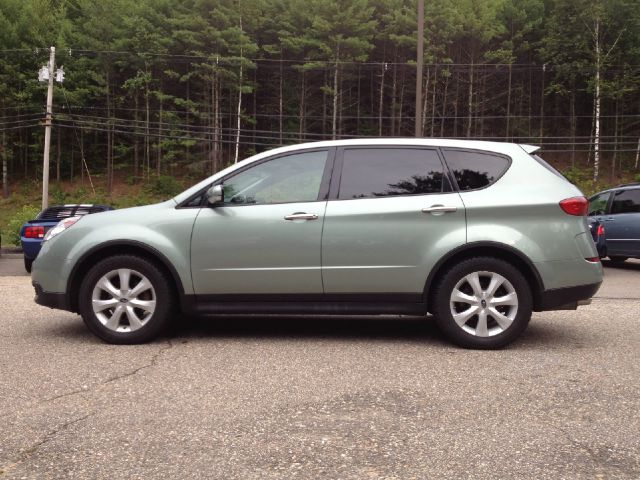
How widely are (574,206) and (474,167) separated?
88 centimetres

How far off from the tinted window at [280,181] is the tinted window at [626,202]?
9.36m

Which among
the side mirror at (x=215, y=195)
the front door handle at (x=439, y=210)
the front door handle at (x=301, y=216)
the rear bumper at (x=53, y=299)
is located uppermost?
the side mirror at (x=215, y=195)

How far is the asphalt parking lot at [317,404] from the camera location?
2.93m

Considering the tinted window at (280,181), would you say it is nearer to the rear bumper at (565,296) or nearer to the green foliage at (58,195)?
the rear bumper at (565,296)

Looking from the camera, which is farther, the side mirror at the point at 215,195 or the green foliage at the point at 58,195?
the green foliage at the point at 58,195

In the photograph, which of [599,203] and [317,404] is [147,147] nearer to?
[599,203]

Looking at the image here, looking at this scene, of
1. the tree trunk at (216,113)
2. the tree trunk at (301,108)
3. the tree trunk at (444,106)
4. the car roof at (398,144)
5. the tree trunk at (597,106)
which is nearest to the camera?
the car roof at (398,144)

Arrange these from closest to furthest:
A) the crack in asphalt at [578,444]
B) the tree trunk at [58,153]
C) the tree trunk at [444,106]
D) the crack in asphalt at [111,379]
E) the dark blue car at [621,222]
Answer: the crack in asphalt at [578,444] → the crack in asphalt at [111,379] → the dark blue car at [621,222] → the tree trunk at [444,106] → the tree trunk at [58,153]

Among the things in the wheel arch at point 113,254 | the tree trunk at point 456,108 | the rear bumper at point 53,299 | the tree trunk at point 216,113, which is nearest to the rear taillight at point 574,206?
the wheel arch at point 113,254

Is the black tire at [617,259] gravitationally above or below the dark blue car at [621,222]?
below

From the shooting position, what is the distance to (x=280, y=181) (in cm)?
540

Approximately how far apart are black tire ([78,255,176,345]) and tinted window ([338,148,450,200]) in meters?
1.70

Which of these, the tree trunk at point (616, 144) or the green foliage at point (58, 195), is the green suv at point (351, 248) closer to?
the green foliage at point (58, 195)

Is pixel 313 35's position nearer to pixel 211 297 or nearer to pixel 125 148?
pixel 125 148
